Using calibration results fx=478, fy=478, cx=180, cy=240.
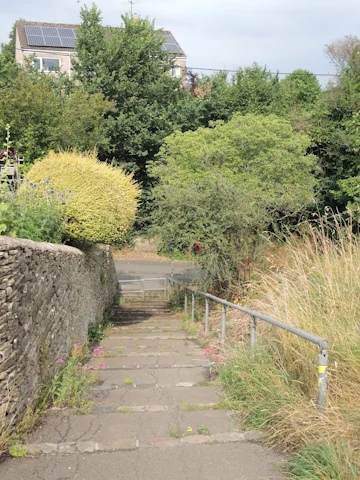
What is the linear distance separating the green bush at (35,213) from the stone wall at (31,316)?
34 centimetres

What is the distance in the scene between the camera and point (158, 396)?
4758 millimetres

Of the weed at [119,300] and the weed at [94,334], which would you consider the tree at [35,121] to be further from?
the weed at [94,334]

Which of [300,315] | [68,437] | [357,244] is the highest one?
[357,244]

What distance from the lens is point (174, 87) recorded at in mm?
24562

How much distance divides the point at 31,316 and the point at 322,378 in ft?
8.37

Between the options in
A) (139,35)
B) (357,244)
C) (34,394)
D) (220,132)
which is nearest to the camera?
(34,394)

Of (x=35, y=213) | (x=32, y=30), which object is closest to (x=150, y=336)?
(x=35, y=213)

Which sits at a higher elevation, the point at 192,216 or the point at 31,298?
the point at 192,216

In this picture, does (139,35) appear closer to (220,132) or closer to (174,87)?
(174,87)

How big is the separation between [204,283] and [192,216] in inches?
64.3

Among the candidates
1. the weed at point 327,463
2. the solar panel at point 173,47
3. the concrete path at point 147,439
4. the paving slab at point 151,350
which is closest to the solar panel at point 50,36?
the solar panel at point 173,47

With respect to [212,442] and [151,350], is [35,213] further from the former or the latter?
[212,442]

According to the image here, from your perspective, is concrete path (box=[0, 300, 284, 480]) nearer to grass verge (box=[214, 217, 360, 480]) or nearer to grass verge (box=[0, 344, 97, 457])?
grass verge (box=[0, 344, 97, 457])

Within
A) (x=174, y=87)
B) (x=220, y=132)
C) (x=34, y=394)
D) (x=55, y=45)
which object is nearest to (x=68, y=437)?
(x=34, y=394)
